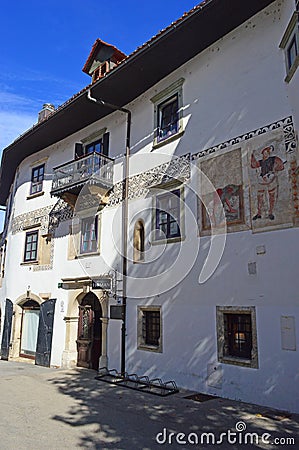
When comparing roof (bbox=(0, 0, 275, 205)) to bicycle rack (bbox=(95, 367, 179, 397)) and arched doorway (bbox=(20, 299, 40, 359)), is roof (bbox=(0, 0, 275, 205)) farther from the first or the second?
bicycle rack (bbox=(95, 367, 179, 397))

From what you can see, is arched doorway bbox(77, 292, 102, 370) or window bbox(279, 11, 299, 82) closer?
window bbox(279, 11, 299, 82)

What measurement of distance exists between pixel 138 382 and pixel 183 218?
4423 mm

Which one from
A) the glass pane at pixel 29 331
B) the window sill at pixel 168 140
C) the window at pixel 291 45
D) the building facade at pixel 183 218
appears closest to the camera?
the window at pixel 291 45

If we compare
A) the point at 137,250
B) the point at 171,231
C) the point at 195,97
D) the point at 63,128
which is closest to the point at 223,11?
the point at 195,97

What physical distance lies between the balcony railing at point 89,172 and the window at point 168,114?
2137mm

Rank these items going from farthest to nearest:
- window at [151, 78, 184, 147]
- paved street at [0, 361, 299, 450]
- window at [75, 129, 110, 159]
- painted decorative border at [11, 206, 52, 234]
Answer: painted decorative border at [11, 206, 52, 234] < window at [75, 129, 110, 159] < window at [151, 78, 184, 147] < paved street at [0, 361, 299, 450]

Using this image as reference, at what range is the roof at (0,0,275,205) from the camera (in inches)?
357

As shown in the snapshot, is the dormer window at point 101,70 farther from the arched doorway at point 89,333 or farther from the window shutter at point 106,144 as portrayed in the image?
the arched doorway at point 89,333

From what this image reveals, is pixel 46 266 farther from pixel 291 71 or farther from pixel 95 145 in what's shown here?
pixel 291 71

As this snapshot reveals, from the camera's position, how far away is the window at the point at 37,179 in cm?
1630

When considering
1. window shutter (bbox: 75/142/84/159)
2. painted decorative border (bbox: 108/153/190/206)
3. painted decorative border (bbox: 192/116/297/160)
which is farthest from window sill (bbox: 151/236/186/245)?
window shutter (bbox: 75/142/84/159)

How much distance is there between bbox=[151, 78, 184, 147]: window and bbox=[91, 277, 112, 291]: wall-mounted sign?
441 centimetres

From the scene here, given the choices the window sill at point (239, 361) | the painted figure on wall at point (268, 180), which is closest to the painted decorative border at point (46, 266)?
the window sill at point (239, 361)

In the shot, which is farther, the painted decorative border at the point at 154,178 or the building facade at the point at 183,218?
the painted decorative border at the point at 154,178
